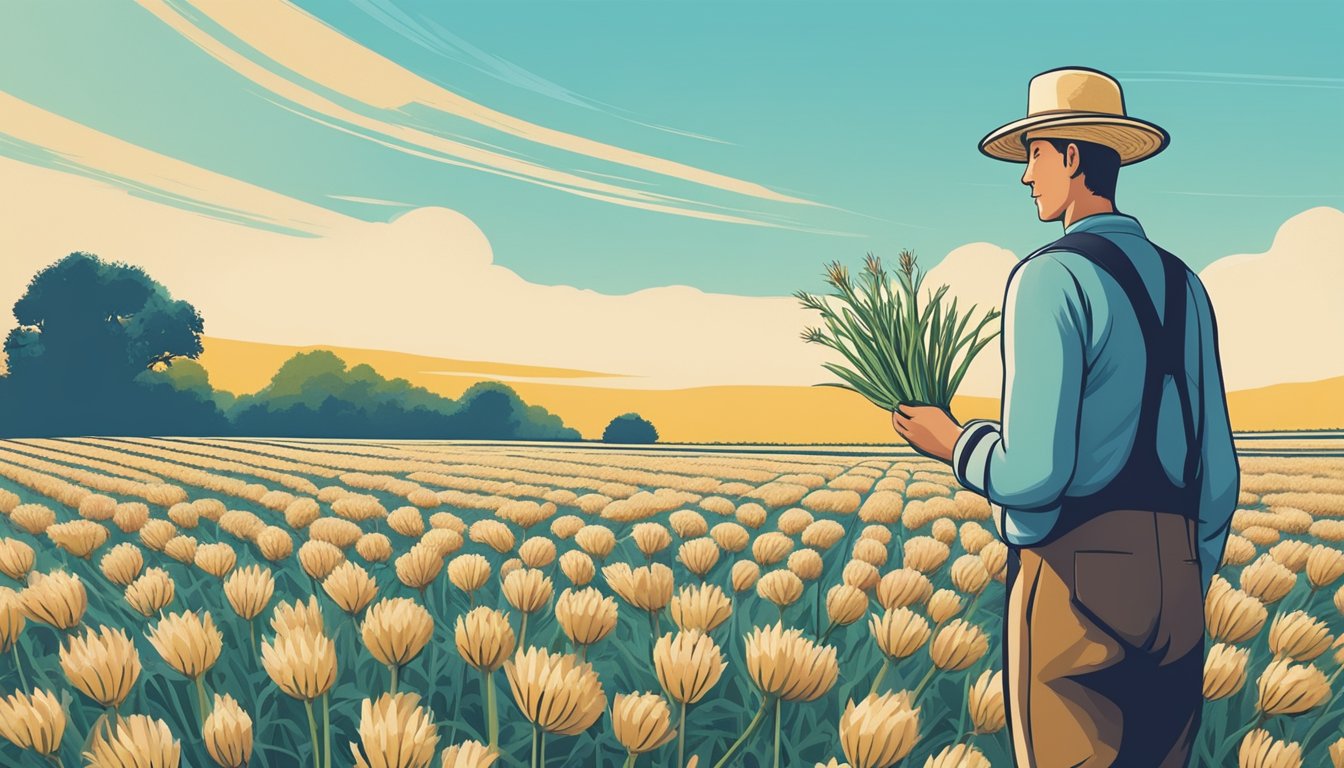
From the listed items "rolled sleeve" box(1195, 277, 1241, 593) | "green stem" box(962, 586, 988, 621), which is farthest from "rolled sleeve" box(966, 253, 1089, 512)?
"green stem" box(962, 586, 988, 621)

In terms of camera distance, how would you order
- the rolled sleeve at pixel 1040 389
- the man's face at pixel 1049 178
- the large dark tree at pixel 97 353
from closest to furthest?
the rolled sleeve at pixel 1040 389
the man's face at pixel 1049 178
the large dark tree at pixel 97 353

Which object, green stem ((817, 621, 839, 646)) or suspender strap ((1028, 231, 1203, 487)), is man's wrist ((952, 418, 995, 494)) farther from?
green stem ((817, 621, 839, 646))

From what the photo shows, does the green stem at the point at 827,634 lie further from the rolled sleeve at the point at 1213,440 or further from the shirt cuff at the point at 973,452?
the rolled sleeve at the point at 1213,440

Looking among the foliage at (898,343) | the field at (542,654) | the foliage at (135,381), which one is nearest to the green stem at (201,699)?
the field at (542,654)

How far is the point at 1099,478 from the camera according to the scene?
112 inches

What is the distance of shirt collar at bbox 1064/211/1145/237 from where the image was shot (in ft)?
9.96

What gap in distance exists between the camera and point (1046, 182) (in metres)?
3.15

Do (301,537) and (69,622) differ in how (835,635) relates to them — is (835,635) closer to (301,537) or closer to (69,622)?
(69,622)

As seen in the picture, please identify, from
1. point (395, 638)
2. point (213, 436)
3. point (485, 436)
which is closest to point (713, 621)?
point (395, 638)

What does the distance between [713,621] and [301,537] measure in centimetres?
435

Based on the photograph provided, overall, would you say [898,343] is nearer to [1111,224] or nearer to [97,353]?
[1111,224]

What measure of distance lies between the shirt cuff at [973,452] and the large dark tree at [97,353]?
40316mm

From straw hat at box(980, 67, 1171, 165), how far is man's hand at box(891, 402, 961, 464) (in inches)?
37.5

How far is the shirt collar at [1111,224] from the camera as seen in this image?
304 centimetres
